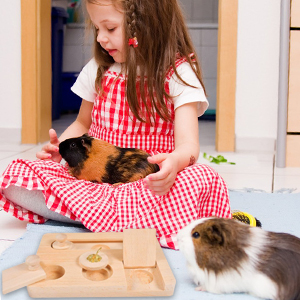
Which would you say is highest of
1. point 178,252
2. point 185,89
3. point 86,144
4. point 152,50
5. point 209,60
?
point 209,60

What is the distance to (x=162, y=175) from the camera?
39.8 inches

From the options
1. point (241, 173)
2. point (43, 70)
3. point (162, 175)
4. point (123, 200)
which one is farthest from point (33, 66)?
point (162, 175)

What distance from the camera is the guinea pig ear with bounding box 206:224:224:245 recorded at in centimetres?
81

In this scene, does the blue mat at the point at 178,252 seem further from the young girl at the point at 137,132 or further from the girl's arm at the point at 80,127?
the girl's arm at the point at 80,127

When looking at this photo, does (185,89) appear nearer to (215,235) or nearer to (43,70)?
(215,235)

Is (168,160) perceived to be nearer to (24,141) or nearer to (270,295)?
(270,295)

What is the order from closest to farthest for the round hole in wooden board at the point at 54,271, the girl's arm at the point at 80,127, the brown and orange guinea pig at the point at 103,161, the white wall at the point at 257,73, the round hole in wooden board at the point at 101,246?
the round hole in wooden board at the point at 54,271, the round hole in wooden board at the point at 101,246, the brown and orange guinea pig at the point at 103,161, the girl's arm at the point at 80,127, the white wall at the point at 257,73

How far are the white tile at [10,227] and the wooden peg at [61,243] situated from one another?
0.23m

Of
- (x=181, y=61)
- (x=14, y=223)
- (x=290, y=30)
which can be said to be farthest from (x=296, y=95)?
(x=14, y=223)

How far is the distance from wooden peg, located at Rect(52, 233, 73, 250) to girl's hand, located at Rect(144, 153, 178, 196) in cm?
20

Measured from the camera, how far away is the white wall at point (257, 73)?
233 centimetres

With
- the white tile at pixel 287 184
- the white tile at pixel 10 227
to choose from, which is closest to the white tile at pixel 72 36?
the white tile at pixel 287 184

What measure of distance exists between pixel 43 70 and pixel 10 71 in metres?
0.17

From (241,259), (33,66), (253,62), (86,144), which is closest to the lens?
(241,259)
